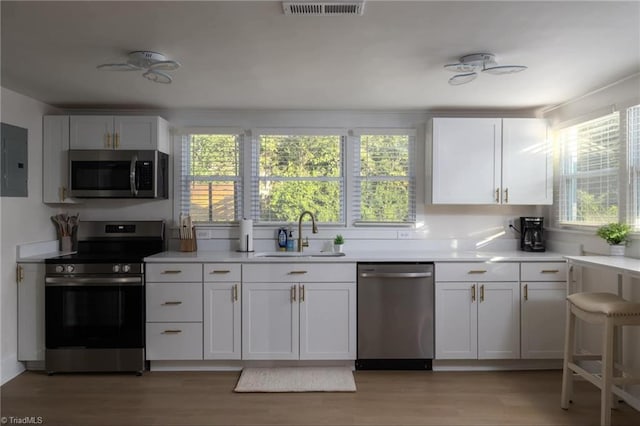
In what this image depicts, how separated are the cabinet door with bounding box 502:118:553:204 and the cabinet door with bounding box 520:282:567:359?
849mm

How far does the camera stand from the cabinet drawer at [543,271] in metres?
3.66

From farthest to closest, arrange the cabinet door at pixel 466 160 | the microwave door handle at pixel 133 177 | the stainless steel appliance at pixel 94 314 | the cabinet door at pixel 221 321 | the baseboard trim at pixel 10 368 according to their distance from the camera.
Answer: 1. the cabinet door at pixel 466 160
2. the microwave door handle at pixel 133 177
3. the cabinet door at pixel 221 321
4. the stainless steel appliance at pixel 94 314
5. the baseboard trim at pixel 10 368

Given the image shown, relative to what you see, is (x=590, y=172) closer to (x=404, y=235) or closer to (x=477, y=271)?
(x=477, y=271)

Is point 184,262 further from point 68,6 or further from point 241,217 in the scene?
point 68,6

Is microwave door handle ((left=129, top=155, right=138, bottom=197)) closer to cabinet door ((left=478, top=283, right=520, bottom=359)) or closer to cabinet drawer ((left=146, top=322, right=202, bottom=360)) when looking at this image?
cabinet drawer ((left=146, top=322, right=202, bottom=360))

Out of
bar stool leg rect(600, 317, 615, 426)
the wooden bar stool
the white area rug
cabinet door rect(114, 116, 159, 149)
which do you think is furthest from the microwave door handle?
bar stool leg rect(600, 317, 615, 426)

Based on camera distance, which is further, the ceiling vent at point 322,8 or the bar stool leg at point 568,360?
the bar stool leg at point 568,360

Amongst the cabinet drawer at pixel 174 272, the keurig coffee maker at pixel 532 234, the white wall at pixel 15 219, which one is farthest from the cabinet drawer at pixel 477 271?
the white wall at pixel 15 219

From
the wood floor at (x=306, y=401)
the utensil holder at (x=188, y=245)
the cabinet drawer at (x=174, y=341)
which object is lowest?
the wood floor at (x=306, y=401)

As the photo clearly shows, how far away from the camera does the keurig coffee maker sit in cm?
413

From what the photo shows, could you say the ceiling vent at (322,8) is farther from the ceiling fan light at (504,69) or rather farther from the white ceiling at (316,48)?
the ceiling fan light at (504,69)

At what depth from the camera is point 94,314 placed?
358cm

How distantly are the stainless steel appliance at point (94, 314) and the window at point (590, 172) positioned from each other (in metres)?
3.75

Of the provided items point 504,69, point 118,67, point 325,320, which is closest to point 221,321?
point 325,320
